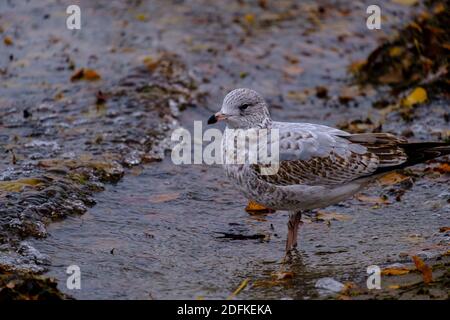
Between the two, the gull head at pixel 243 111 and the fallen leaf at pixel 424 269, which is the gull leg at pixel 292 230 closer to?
the gull head at pixel 243 111

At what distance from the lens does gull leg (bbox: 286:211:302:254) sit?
6641 millimetres

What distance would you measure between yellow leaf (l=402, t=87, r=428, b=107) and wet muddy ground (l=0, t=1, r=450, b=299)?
171 millimetres

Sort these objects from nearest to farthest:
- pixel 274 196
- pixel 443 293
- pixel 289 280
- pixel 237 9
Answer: pixel 443 293 < pixel 289 280 < pixel 274 196 < pixel 237 9

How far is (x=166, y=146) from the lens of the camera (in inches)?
366

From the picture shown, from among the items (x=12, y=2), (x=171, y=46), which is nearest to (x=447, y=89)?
(x=171, y=46)

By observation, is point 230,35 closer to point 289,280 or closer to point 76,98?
point 76,98

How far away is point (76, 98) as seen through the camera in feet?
34.0

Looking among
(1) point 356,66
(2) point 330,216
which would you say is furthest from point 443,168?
(1) point 356,66

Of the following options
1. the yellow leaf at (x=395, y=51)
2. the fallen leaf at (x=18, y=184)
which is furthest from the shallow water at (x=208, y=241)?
Result: the yellow leaf at (x=395, y=51)

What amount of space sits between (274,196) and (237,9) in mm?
8068

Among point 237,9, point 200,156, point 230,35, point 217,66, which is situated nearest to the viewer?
point 200,156

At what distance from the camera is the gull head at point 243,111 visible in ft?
22.4

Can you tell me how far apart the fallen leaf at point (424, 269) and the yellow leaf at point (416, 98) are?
4.77 m

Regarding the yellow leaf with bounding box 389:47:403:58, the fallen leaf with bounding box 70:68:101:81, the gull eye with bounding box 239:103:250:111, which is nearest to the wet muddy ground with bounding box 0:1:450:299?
the fallen leaf with bounding box 70:68:101:81
